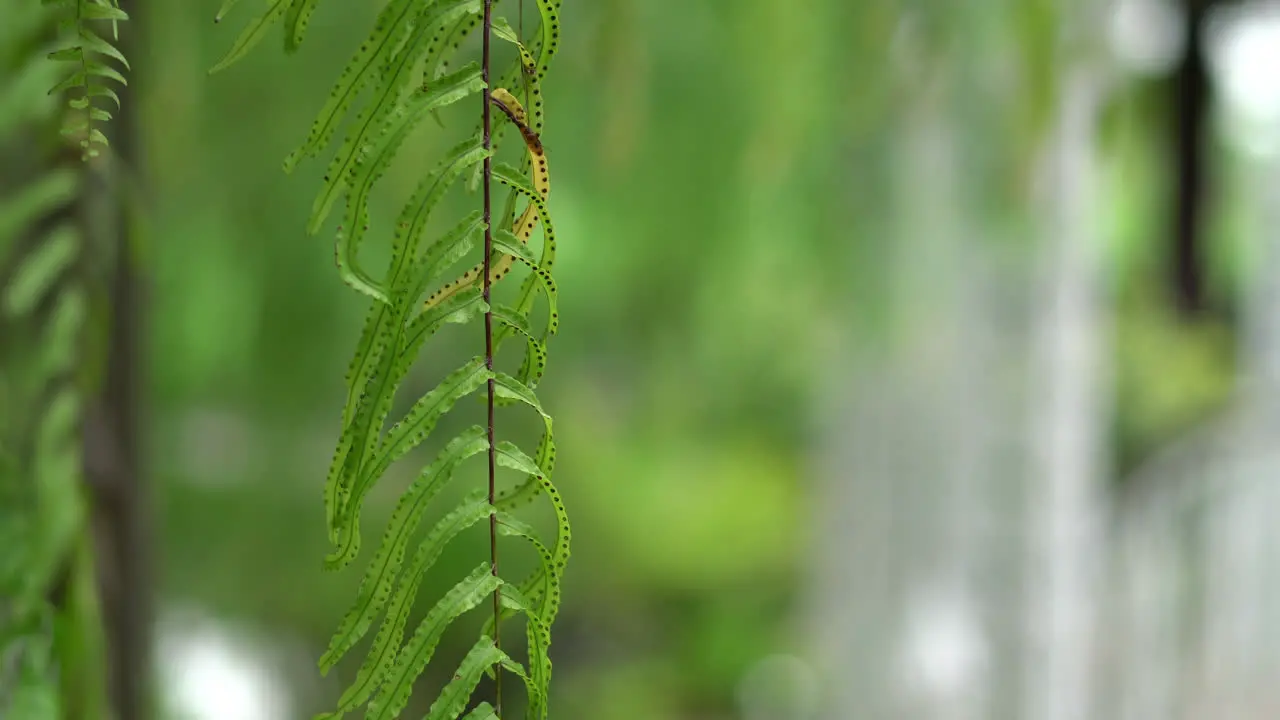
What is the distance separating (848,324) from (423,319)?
981 mm

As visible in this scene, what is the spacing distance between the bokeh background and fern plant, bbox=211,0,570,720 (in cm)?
23

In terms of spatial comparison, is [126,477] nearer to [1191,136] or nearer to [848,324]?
[848,324]

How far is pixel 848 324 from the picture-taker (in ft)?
3.67

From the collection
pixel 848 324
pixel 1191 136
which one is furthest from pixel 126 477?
pixel 1191 136

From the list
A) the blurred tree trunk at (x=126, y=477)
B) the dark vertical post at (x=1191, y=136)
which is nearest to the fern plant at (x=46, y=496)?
the blurred tree trunk at (x=126, y=477)

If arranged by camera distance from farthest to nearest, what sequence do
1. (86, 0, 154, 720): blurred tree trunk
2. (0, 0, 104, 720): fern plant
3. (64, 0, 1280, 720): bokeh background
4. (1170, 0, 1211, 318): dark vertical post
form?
(1170, 0, 1211, 318): dark vertical post
(64, 0, 1280, 720): bokeh background
(86, 0, 154, 720): blurred tree trunk
(0, 0, 104, 720): fern plant

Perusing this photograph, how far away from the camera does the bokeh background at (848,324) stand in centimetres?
62

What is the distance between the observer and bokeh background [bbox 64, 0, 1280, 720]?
0.62 m

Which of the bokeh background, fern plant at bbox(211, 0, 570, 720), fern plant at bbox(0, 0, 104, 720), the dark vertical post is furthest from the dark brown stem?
the dark vertical post

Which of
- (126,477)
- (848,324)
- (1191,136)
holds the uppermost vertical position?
(1191,136)

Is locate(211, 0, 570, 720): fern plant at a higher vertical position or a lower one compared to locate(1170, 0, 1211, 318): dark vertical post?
lower

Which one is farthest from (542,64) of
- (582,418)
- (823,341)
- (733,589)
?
(733,589)

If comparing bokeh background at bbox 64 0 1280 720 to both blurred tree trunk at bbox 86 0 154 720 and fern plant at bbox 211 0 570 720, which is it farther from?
fern plant at bbox 211 0 570 720

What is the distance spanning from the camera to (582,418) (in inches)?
76.5
